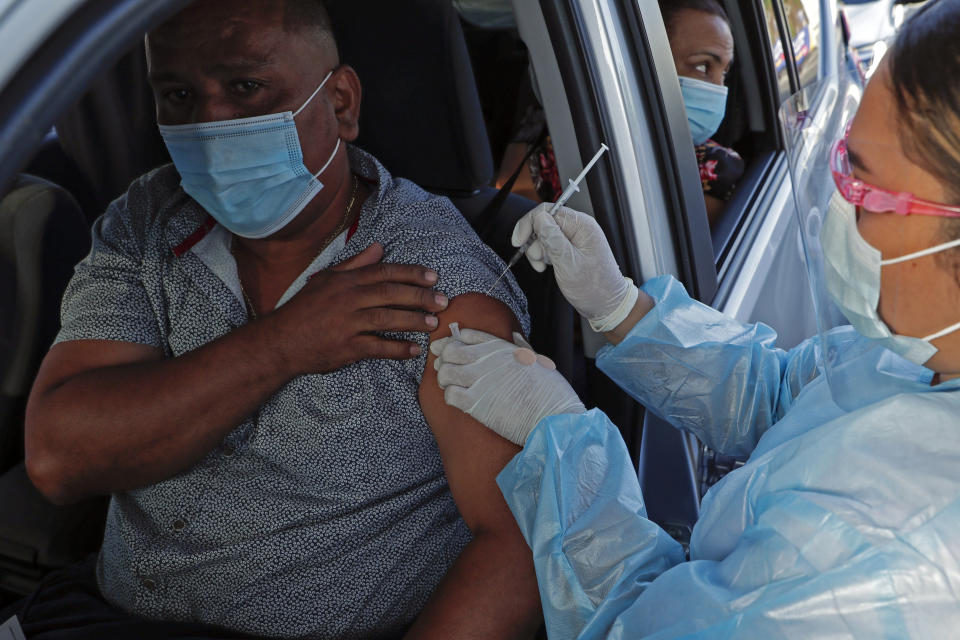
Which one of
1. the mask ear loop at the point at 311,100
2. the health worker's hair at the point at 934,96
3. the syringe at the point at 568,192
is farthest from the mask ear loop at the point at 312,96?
the health worker's hair at the point at 934,96

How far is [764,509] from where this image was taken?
3.23 ft

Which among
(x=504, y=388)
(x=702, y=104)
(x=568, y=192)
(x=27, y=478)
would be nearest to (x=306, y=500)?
(x=504, y=388)

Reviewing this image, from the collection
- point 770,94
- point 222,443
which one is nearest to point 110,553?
point 222,443

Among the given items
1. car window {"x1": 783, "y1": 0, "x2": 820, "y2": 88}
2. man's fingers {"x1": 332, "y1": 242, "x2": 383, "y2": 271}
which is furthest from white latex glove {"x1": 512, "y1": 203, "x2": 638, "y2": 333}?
car window {"x1": 783, "y1": 0, "x2": 820, "y2": 88}

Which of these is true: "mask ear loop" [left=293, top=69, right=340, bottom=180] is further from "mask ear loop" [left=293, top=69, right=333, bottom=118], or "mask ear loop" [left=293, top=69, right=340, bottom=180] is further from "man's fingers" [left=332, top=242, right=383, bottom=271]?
"man's fingers" [left=332, top=242, right=383, bottom=271]

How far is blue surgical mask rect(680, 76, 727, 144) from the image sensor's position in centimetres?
227

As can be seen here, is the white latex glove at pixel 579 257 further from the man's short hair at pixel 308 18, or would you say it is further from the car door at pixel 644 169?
the man's short hair at pixel 308 18

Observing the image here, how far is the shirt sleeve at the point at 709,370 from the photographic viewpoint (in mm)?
1461

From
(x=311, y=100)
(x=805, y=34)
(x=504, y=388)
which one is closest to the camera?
(x=504, y=388)

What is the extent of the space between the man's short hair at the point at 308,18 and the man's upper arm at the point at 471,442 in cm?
62

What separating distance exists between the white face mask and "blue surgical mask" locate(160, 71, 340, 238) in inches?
36.0

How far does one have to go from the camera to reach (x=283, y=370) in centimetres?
139

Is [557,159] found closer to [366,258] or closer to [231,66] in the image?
[366,258]

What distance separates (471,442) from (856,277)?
65 centimetres
